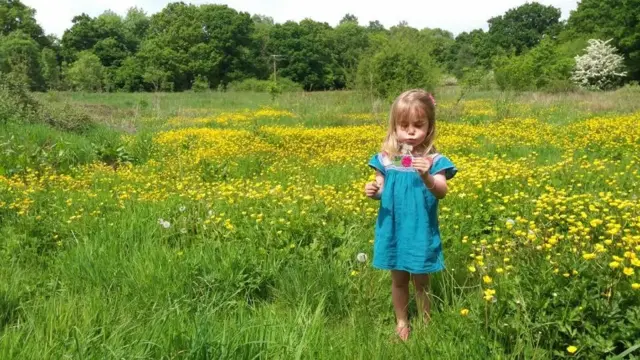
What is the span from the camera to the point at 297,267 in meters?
3.39

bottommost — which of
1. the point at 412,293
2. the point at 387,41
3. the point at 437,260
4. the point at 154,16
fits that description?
the point at 412,293

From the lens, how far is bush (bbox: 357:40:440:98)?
2031cm

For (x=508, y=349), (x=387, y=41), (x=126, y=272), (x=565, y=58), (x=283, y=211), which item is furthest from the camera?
(x=565, y=58)

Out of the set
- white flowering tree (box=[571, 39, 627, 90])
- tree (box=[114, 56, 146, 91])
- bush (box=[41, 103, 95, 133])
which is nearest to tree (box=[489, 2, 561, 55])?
white flowering tree (box=[571, 39, 627, 90])

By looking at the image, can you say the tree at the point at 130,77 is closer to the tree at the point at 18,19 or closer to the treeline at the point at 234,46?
the treeline at the point at 234,46

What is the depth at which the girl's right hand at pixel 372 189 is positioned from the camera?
278 centimetres

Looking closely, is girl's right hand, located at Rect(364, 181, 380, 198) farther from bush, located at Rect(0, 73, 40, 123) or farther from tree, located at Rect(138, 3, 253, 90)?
tree, located at Rect(138, 3, 253, 90)

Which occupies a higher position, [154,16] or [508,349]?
[154,16]

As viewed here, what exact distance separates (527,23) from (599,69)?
5339cm

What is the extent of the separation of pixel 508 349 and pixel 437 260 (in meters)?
0.62

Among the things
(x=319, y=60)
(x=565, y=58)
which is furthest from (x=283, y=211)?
(x=319, y=60)

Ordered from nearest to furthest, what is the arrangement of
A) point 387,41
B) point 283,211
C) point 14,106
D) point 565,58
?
point 283,211, point 14,106, point 387,41, point 565,58

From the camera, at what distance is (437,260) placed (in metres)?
2.72

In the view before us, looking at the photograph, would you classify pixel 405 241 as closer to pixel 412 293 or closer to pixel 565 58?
pixel 412 293
